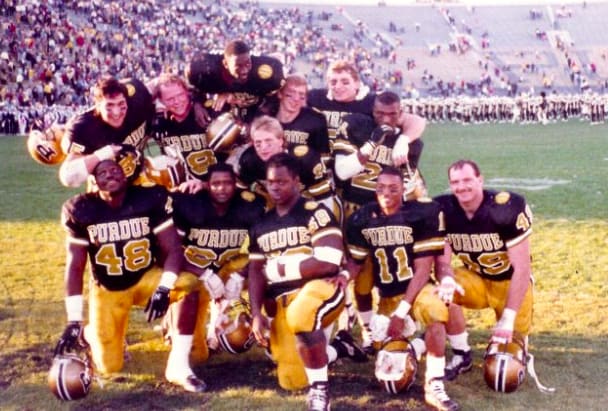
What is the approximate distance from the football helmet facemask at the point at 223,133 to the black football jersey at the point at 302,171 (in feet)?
0.65

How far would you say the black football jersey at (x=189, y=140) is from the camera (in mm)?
5852

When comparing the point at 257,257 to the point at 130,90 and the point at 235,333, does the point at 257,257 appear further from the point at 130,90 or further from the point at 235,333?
the point at 130,90

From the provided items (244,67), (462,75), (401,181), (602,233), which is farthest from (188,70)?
(462,75)

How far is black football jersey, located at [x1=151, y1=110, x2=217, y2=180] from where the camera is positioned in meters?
5.85

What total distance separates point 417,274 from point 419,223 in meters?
0.35

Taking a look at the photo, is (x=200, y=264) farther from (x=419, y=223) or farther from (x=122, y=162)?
(x=419, y=223)

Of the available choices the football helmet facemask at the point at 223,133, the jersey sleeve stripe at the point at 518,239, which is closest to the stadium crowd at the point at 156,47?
the football helmet facemask at the point at 223,133

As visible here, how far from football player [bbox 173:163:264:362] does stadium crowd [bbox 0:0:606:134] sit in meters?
18.9

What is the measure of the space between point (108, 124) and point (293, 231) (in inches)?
72.6

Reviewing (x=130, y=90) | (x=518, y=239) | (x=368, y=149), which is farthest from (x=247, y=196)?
(x=518, y=239)

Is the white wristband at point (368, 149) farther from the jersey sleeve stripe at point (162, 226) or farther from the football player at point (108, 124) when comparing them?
the football player at point (108, 124)

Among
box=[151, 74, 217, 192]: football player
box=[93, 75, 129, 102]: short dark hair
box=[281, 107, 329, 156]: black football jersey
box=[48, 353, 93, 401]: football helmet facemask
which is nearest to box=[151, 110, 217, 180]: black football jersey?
box=[151, 74, 217, 192]: football player

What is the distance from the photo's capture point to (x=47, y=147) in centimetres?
566

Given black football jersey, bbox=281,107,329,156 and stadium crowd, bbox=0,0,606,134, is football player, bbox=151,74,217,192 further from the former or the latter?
stadium crowd, bbox=0,0,606,134
